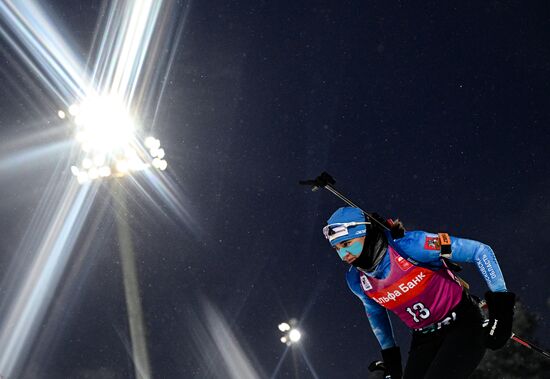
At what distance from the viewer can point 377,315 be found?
5.36 metres

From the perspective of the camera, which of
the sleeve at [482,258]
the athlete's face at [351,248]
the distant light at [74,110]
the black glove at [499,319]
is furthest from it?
the distant light at [74,110]

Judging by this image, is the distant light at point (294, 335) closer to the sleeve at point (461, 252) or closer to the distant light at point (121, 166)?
the distant light at point (121, 166)

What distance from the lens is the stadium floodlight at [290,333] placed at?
19562mm

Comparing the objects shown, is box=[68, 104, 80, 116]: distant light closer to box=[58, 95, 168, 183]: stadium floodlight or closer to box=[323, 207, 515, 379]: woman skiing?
box=[58, 95, 168, 183]: stadium floodlight

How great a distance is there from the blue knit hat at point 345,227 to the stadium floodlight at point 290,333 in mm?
15159

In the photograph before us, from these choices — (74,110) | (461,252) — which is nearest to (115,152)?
(74,110)

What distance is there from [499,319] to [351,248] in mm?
1226

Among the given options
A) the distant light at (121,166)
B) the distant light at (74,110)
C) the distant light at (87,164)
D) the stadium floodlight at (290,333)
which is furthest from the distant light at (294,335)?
the distant light at (74,110)

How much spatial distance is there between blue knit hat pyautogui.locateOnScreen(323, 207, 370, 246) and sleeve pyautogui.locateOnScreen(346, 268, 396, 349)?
0.56m

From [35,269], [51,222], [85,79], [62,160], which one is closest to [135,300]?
[85,79]

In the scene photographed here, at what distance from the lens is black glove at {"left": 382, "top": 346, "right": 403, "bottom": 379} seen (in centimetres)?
523

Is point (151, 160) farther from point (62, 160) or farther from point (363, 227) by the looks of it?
point (363, 227)

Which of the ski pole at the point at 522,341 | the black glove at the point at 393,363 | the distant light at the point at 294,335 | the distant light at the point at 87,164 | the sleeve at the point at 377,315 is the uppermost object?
the distant light at the point at 87,164

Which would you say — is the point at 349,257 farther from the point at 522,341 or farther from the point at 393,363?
the point at 522,341
